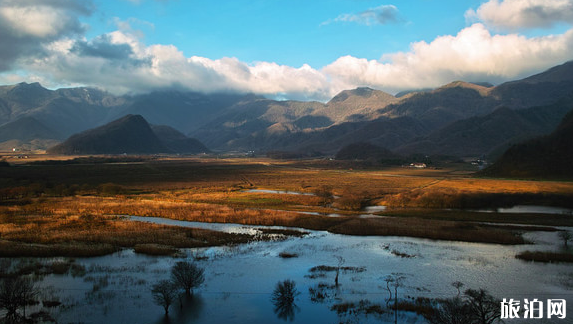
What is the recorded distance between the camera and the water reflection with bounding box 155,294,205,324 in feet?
88.8

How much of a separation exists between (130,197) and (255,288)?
6777 centimetres

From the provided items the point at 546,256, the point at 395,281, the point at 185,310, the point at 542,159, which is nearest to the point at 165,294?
the point at 185,310

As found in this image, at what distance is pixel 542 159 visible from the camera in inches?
5197

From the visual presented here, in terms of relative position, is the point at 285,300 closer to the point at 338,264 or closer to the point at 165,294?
the point at 165,294

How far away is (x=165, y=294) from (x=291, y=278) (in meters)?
11.9

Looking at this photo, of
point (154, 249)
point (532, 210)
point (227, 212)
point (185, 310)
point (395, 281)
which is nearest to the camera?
point (185, 310)

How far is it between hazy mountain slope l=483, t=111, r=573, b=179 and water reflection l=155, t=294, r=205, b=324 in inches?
4940

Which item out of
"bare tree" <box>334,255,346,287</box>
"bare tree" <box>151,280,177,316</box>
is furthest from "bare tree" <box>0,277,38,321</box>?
"bare tree" <box>334,255,346,287</box>

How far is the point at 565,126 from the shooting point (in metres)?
140

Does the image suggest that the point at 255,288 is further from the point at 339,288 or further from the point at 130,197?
the point at 130,197

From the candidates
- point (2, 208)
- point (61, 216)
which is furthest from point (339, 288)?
point (2, 208)

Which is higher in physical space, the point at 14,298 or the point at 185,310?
the point at 14,298

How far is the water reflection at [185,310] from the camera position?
1065 inches

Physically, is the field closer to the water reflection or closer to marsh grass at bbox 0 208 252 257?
marsh grass at bbox 0 208 252 257
